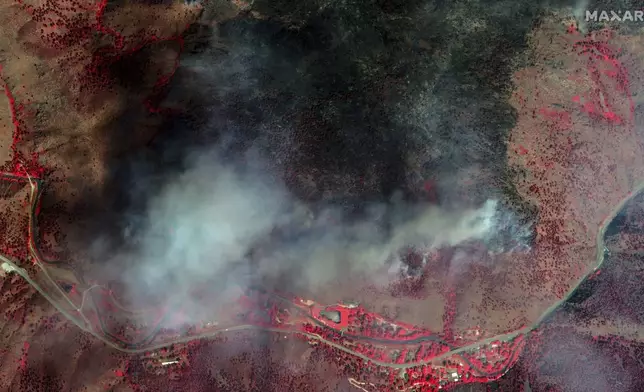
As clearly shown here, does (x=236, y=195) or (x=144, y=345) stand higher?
(x=236, y=195)

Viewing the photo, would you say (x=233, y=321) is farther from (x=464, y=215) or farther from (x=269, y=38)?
(x=269, y=38)

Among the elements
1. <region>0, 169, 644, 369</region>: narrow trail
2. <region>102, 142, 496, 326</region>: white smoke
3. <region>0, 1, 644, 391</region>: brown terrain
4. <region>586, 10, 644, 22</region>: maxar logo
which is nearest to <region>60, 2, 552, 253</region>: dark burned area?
<region>102, 142, 496, 326</region>: white smoke

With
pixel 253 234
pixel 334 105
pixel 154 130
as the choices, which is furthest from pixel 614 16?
pixel 154 130

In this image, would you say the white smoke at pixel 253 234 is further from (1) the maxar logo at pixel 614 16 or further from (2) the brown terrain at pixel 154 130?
(1) the maxar logo at pixel 614 16

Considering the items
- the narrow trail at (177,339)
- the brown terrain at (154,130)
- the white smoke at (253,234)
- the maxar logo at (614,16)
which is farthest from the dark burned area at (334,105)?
the maxar logo at (614,16)

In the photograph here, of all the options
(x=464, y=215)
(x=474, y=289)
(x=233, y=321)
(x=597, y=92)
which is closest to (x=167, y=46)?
(x=233, y=321)

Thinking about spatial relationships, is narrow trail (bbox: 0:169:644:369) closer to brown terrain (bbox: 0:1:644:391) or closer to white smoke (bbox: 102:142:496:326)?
brown terrain (bbox: 0:1:644:391)
